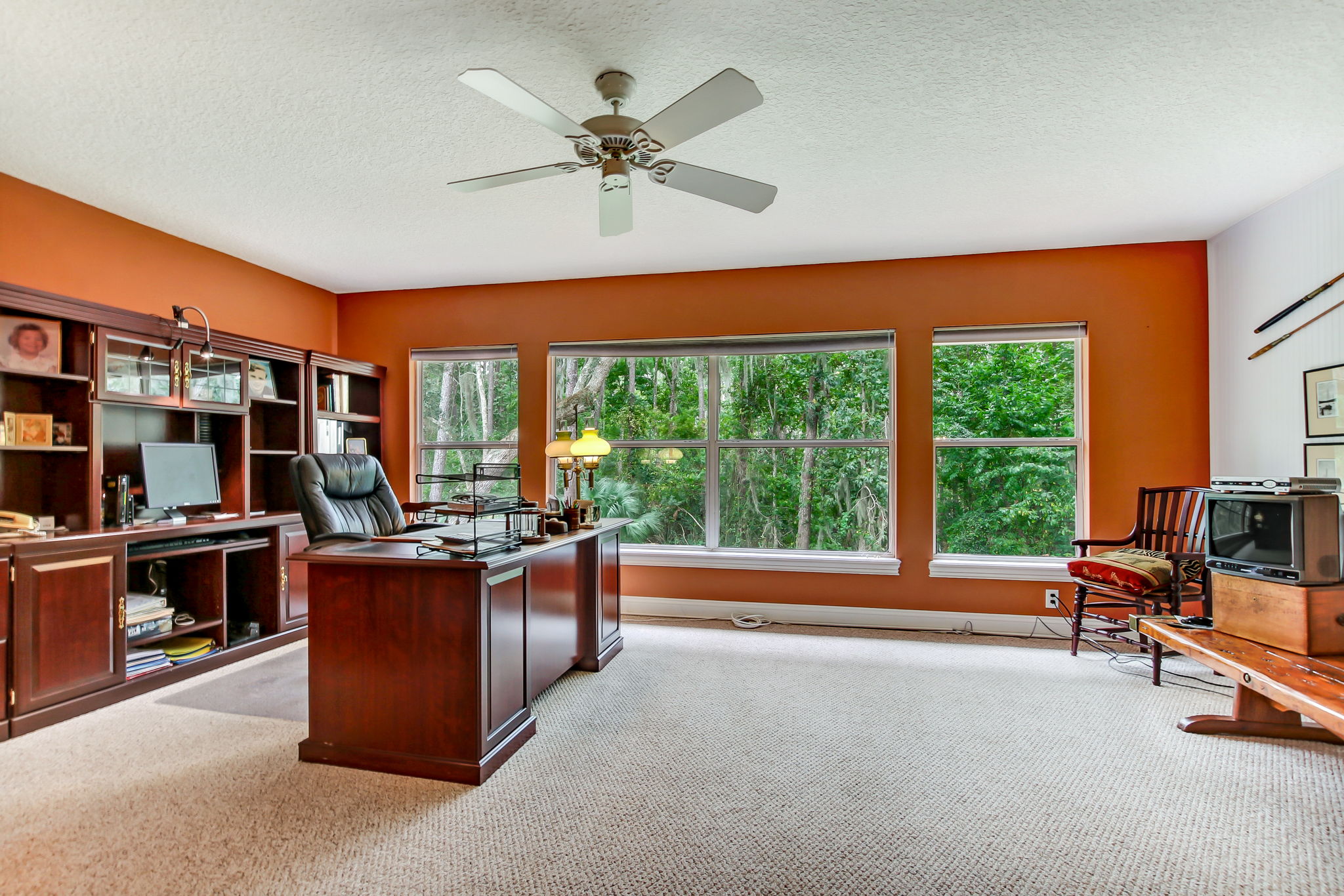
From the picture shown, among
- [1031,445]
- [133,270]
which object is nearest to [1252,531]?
[1031,445]

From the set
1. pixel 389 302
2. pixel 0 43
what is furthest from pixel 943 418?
pixel 0 43

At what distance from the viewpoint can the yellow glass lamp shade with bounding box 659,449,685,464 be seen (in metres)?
4.77

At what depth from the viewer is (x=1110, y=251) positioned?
404 centimetres

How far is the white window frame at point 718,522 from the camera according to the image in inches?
173

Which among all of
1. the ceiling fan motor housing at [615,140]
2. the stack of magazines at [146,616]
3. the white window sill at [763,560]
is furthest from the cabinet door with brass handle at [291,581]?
the ceiling fan motor housing at [615,140]

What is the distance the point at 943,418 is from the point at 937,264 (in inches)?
40.8

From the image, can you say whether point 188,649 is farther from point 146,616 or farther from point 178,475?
point 178,475

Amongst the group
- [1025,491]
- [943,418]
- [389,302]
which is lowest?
[1025,491]

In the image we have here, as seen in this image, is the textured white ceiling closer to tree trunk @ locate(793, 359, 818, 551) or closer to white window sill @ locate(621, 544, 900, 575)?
tree trunk @ locate(793, 359, 818, 551)

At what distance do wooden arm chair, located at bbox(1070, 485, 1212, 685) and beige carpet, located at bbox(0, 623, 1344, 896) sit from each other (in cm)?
49

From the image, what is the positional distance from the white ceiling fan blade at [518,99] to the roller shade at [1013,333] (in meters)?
3.03

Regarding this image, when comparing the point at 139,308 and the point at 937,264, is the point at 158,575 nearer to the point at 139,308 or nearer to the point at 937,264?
the point at 139,308

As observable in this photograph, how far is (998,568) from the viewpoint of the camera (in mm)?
4160

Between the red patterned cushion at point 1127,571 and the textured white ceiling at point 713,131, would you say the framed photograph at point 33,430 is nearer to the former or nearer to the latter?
the textured white ceiling at point 713,131
